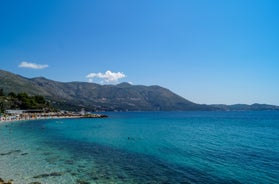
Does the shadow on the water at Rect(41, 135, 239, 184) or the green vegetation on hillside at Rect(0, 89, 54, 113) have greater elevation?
the green vegetation on hillside at Rect(0, 89, 54, 113)

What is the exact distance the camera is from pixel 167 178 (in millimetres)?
22188

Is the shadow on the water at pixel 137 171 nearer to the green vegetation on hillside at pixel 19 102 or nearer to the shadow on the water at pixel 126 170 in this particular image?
the shadow on the water at pixel 126 170

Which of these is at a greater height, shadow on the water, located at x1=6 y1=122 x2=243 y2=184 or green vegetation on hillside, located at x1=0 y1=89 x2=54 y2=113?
green vegetation on hillside, located at x1=0 y1=89 x2=54 y2=113

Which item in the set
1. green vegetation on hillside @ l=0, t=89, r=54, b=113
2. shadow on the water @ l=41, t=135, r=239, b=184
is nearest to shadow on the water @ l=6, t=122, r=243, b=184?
shadow on the water @ l=41, t=135, r=239, b=184

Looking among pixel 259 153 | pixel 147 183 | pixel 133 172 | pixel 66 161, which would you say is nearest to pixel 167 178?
pixel 147 183

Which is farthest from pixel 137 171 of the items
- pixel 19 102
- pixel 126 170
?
pixel 19 102

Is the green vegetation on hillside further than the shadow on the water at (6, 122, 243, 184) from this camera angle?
Yes

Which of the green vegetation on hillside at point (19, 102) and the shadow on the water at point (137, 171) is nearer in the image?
the shadow on the water at point (137, 171)

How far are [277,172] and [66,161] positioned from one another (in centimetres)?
2571

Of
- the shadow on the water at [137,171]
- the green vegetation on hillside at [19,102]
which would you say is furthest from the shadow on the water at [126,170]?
the green vegetation on hillside at [19,102]

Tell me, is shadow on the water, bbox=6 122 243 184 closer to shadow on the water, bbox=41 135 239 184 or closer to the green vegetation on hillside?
shadow on the water, bbox=41 135 239 184

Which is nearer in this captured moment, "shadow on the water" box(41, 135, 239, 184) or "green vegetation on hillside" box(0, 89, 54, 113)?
"shadow on the water" box(41, 135, 239, 184)

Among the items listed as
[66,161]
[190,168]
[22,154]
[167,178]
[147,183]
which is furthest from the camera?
[22,154]

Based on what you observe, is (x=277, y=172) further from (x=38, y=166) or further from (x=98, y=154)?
(x=38, y=166)
